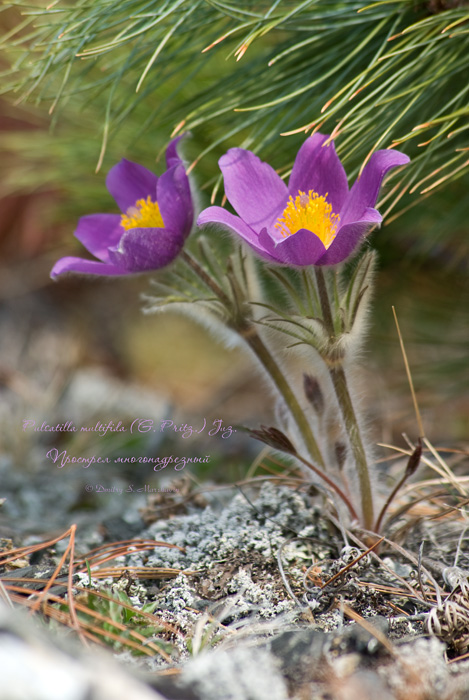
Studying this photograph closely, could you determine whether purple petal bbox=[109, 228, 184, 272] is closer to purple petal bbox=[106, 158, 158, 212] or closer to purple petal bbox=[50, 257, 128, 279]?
purple petal bbox=[50, 257, 128, 279]

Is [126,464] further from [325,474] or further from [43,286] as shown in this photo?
[43,286]

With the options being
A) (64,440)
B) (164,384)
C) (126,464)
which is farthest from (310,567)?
(164,384)

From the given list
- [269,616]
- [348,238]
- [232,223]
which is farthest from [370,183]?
[269,616]

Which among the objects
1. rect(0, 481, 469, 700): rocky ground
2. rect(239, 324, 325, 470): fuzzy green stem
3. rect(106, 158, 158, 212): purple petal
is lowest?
rect(0, 481, 469, 700): rocky ground

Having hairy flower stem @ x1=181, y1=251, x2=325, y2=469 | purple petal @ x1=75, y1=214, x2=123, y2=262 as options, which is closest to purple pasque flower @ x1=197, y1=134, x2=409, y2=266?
hairy flower stem @ x1=181, y1=251, x2=325, y2=469

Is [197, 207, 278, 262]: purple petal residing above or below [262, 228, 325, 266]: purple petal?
above

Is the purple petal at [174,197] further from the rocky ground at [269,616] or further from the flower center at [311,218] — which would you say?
the rocky ground at [269,616]

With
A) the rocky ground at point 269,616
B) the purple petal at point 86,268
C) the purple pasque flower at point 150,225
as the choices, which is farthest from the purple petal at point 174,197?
the rocky ground at point 269,616
